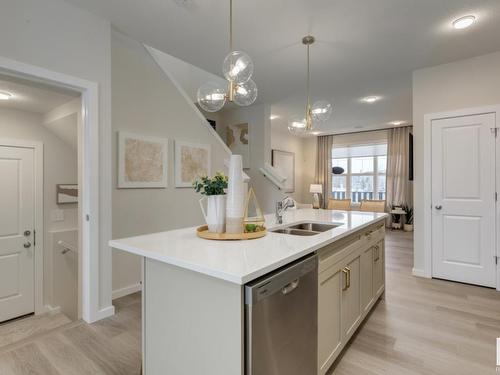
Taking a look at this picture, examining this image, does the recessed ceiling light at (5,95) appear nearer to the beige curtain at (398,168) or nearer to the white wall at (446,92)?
the white wall at (446,92)

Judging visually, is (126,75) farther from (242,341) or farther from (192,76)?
(242,341)

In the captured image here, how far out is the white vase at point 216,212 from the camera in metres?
1.66

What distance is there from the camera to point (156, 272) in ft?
4.66

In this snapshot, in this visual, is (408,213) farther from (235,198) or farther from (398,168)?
(235,198)

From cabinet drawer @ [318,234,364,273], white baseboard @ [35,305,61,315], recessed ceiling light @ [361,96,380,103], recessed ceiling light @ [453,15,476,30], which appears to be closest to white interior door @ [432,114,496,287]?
recessed ceiling light @ [453,15,476,30]

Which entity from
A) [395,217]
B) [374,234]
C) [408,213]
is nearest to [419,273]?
[374,234]

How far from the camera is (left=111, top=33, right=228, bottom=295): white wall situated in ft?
9.54

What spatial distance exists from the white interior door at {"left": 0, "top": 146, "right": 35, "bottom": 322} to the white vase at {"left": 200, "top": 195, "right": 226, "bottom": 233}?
3087 millimetres

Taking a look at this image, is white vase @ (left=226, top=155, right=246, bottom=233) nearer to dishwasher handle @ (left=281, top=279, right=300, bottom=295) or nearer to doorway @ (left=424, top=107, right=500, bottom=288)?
dishwasher handle @ (left=281, top=279, right=300, bottom=295)

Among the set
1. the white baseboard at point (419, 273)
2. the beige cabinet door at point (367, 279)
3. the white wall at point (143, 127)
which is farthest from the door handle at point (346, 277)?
the white baseboard at point (419, 273)

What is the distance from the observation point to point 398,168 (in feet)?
24.6

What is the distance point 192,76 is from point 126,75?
1.61 meters

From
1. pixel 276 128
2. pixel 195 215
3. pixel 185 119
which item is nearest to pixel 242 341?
pixel 195 215

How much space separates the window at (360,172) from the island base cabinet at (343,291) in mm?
6105
